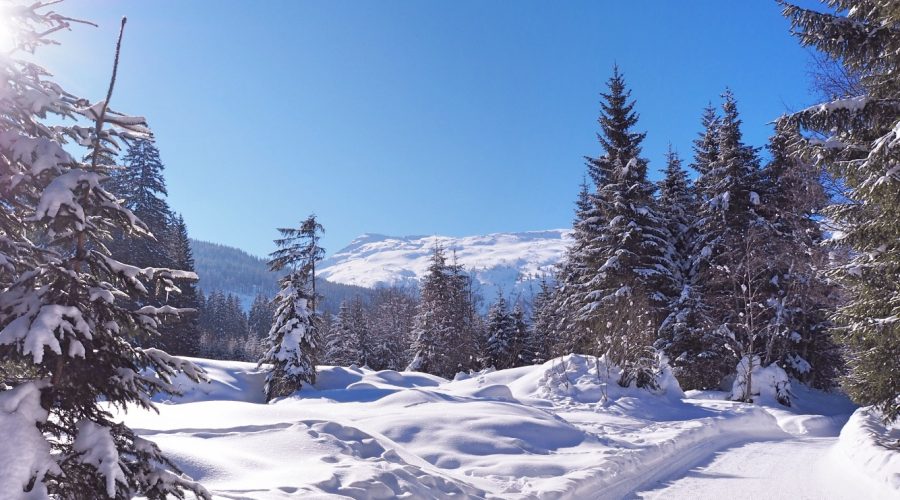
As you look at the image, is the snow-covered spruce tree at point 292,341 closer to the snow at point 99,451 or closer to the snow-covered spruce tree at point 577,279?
the snow-covered spruce tree at point 577,279

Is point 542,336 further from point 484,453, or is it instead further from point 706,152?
point 484,453

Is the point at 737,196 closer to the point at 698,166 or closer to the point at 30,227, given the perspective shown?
the point at 698,166

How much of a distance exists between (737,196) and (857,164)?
1938cm

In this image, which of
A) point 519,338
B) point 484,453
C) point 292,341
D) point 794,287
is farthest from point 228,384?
point 794,287

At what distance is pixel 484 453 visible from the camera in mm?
9141

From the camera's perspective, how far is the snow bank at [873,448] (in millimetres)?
7524

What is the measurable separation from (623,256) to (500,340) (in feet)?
66.8

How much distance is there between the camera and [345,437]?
8.27 metres

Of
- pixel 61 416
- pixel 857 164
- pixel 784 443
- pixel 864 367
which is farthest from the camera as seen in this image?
pixel 784 443

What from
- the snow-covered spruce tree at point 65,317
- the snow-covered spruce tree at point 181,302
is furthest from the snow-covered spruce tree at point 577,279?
the snow-covered spruce tree at point 181,302

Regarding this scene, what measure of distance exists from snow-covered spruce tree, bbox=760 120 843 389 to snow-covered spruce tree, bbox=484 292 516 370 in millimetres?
18251

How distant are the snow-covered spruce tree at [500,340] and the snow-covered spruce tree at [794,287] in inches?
719

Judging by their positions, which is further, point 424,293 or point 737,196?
point 424,293

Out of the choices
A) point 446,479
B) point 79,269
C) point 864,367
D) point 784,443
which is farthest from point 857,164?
point 79,269
